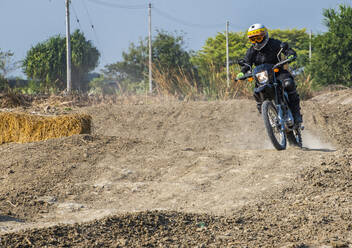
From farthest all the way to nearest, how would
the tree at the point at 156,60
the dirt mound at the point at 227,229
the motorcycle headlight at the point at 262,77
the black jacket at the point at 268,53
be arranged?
the tree at the point at 156,60
the black jacket at the point at 268,53
the motorcycle headlight at the point at 262,77
the dirt mound at the point at 227,229

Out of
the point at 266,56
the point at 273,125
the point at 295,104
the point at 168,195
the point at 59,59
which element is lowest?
the point at 168,195

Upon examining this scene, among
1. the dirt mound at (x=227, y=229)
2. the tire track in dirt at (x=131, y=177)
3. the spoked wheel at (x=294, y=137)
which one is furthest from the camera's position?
the spoked wheel at (x=294, y=137)

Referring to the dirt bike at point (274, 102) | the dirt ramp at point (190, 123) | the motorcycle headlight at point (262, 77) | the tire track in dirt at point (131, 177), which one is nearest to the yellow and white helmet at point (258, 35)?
the dirt bike at point (274, 102)

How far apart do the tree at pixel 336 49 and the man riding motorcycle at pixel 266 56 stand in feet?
54.8

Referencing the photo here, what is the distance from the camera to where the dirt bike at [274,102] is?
7.35 meters

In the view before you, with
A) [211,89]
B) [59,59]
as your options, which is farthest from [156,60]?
[211,89]

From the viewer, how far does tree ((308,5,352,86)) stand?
23.3 metres

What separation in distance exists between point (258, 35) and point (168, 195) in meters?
3.17

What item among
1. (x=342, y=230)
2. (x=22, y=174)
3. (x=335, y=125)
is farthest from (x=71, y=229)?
(x=335, y=125)

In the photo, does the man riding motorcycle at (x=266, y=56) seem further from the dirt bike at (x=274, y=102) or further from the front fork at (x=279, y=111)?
the front fork at (x=279, y=111)

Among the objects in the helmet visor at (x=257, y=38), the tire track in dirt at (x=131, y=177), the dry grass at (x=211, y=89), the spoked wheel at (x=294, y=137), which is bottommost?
the tire track in dirt at (x=131, y=177)

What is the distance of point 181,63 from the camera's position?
4341 centimetres

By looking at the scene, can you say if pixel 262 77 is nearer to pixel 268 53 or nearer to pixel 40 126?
pixel 268 53

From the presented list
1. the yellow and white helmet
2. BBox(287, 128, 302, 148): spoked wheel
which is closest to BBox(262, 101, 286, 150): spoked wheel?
BBox(287, 128, 302, 148): spoked wheel
